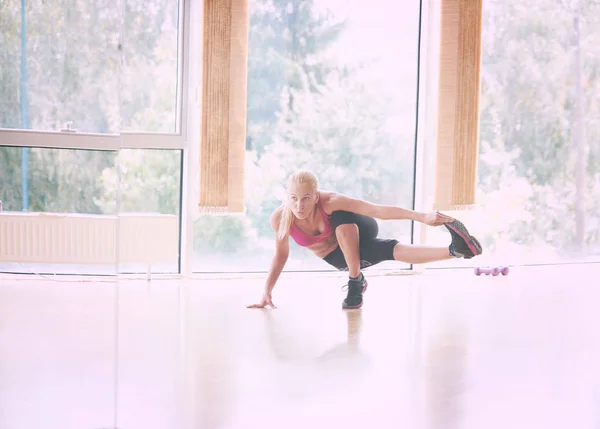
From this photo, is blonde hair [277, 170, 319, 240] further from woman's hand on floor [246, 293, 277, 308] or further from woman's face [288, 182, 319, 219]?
woman's hand on floor [246, 293, 277, 308]

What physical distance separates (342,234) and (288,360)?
133 cm

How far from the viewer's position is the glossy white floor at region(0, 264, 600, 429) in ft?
6.88

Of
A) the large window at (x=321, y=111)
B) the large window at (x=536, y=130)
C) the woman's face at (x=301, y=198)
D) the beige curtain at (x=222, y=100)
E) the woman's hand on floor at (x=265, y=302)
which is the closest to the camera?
the woman's face at (x=301, y=198)

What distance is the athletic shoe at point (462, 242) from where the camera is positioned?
4.02m

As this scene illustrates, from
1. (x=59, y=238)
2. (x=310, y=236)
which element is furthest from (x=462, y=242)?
(x=59, y=238)

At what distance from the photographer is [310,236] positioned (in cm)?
429

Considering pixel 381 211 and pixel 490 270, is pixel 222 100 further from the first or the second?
pixel 490 270

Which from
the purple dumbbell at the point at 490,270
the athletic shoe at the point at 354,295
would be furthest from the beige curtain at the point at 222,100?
the purple dumbbell at the point at 490,270

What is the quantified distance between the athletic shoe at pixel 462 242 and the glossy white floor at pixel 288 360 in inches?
13.4

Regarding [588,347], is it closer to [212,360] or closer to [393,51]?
[212,360]

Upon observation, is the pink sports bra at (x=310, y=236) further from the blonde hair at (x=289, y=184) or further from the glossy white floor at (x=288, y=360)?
the glossy white floor at (x=288, y=360)

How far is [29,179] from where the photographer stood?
1.70m

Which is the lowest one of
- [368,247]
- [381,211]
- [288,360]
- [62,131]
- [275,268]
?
[288,360]

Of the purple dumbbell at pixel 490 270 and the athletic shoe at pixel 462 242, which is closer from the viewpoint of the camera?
the athletic shoe at pixel 462 242
